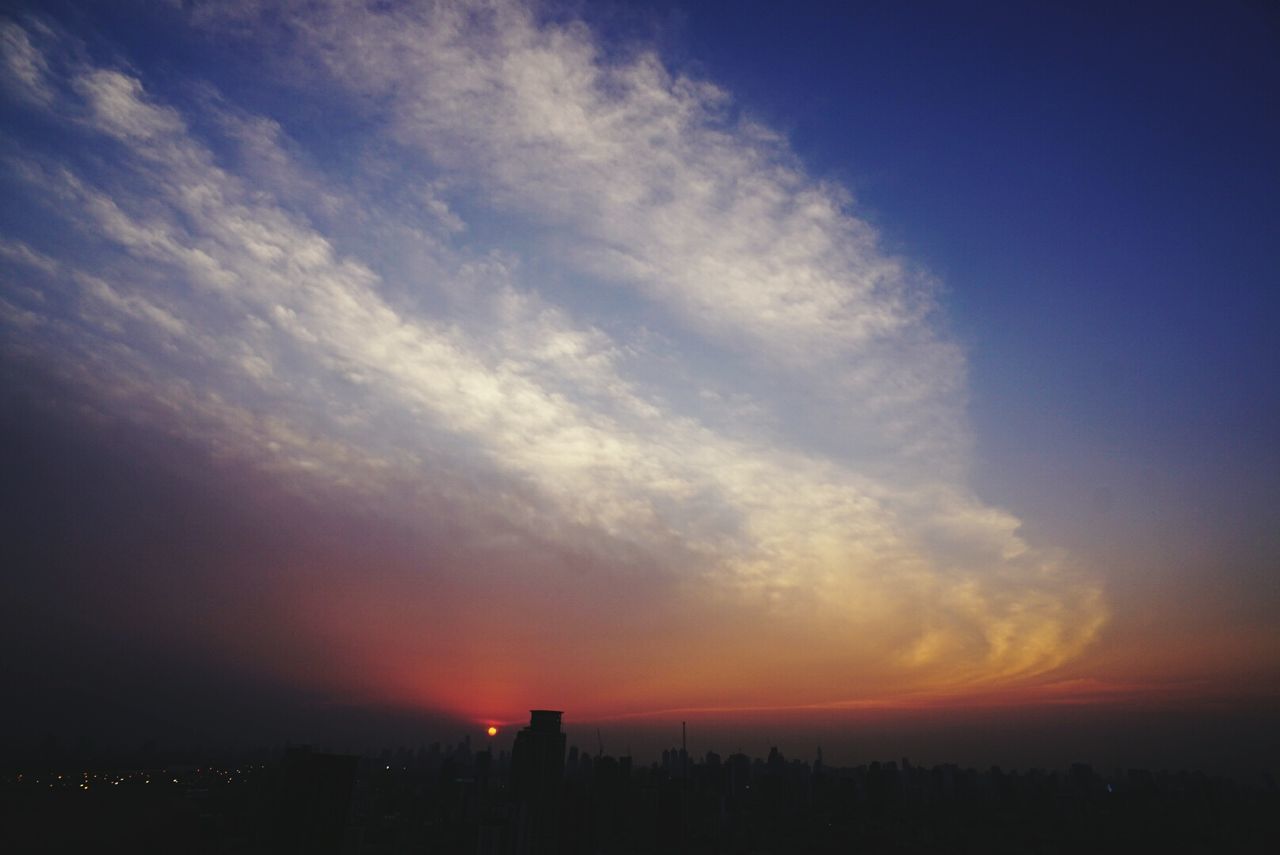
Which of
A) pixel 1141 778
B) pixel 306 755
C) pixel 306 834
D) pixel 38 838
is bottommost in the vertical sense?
pixel 1141 778

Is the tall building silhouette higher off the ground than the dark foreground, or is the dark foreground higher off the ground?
the tall building silhouette

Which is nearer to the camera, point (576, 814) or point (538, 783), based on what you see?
point (538, 783)

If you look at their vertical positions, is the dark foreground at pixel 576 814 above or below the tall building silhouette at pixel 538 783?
below

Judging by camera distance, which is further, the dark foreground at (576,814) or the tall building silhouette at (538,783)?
the tall building silhouette at (538,783)

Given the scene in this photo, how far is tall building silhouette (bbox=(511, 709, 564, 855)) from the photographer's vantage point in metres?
58.2

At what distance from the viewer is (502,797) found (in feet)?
361

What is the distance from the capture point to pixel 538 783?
59.5 metres

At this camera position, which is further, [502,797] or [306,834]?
[502,797]

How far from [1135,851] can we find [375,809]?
114060mm

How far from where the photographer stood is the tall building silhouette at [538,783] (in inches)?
2290

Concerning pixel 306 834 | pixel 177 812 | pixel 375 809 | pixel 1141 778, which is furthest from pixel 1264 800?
pixel 177 812

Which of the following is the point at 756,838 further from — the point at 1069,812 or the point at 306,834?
the point at 306,834

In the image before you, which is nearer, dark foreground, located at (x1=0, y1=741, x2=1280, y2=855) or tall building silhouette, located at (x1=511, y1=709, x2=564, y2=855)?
dark foreground, located at (x1=0, y1=741, x2=1280, y2=855)

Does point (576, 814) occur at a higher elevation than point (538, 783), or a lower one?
lower
